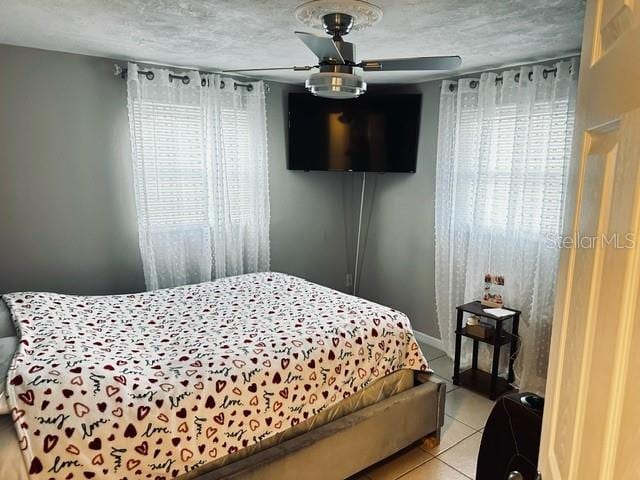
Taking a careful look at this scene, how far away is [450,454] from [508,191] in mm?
1855

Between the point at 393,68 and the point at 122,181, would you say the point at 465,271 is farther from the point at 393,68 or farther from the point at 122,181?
the point at 122,181

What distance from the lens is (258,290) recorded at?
3117 mm

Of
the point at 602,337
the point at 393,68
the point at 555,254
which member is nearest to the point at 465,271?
the point at 555,254

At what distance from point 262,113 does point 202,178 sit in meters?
0.76

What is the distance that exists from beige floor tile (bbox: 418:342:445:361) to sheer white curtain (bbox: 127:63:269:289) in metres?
1.60

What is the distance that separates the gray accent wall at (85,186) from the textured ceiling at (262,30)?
24 cm

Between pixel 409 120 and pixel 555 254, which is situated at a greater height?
pixel 409 120

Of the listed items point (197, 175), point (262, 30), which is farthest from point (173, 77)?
point (262, 30)

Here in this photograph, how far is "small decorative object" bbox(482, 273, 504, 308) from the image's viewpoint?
3367 mm

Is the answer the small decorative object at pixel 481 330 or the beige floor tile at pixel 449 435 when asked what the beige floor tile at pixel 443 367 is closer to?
the small decorative object at pixel 481 330

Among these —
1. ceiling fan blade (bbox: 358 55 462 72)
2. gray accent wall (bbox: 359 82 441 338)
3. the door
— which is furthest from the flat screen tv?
the door

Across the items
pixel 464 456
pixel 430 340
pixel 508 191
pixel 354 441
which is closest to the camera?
pixel 354 441

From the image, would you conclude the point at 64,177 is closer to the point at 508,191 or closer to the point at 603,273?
the point at 508,191

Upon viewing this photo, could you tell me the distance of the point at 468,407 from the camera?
314 centimetres
